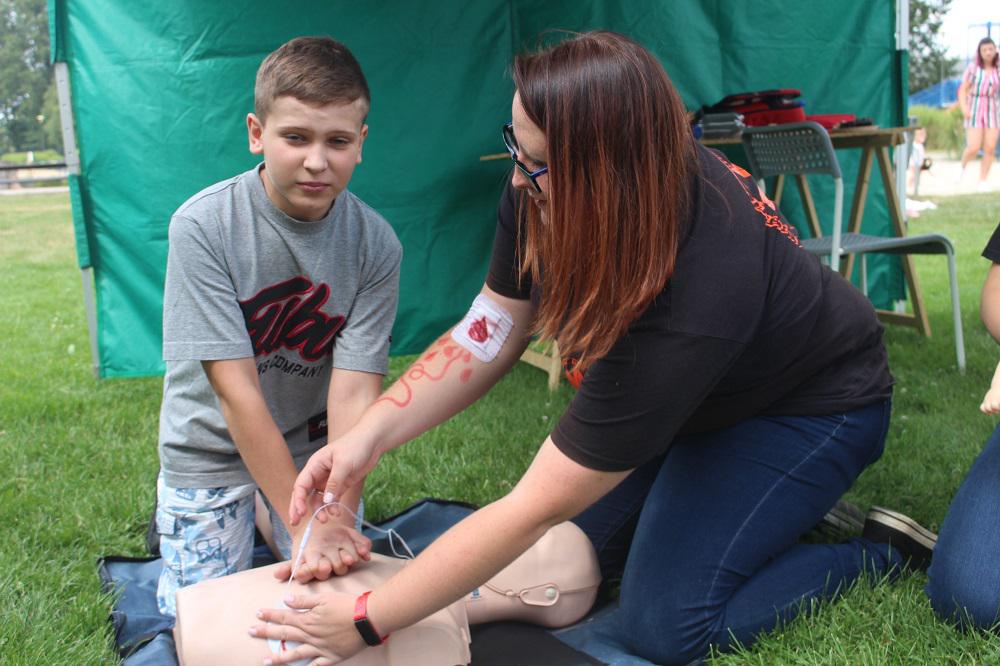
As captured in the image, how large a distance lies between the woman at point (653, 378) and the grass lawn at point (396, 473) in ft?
0.57

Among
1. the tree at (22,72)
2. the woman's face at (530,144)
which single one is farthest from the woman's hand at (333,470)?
the tree at (22,72)

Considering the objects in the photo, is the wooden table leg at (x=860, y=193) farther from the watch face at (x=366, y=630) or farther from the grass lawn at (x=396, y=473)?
the watch face at (x=366, y=630)

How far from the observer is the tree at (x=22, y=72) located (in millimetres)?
27391

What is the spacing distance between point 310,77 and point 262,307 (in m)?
0.53

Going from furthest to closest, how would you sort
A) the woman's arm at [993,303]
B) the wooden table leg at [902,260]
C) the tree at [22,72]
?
the tree at [22,72] < the wooden table leg at [902,260] < the woman's arm at [993,303]

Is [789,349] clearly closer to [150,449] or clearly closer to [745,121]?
[150,449]

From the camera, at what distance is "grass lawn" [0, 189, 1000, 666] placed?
1.89m

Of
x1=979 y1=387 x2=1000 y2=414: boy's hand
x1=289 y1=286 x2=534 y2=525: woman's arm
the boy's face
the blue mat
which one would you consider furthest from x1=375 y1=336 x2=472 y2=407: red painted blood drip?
x1=979 y1=387 x2=1000 y2=414: boy's hand

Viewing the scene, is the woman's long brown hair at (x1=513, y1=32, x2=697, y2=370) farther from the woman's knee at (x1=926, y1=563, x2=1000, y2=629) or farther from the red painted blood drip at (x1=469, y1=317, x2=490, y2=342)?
the woman's knee at (x1=926, y1=563, x2=1000, y2=629)

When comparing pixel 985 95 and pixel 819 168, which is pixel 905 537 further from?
pixel 985 95

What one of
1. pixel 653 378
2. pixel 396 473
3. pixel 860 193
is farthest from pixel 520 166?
pixel 860 193

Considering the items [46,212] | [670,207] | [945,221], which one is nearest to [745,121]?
[670,207]

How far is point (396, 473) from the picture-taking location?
120 inches

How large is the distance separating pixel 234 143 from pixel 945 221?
7569 millimetres
